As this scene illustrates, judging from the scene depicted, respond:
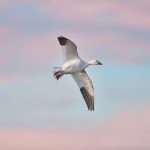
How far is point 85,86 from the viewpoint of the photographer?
53969 millimetres

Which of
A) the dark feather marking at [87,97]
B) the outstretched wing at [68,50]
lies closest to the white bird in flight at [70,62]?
the outstretched wing at [68,50]

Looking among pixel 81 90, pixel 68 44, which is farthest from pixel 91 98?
pixel 68 44

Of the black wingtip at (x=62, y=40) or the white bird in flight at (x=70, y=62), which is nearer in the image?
the black wingtip at (x=62, y=40)

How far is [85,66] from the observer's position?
51.1 metres

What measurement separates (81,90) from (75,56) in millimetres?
3617

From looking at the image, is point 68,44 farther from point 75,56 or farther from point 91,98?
point 91,98

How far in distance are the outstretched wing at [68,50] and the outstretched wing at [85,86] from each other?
251cm

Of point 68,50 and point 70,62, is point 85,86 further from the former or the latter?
point 68,50

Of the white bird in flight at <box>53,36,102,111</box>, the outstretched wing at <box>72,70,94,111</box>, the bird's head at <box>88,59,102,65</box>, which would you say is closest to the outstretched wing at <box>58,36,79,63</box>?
the white bird in flight at <box>53,36,102,111</box>

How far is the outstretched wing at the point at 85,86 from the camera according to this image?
53.5m

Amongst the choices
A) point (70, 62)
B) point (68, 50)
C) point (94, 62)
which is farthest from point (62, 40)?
point (94, 62)

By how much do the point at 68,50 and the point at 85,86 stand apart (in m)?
3.90

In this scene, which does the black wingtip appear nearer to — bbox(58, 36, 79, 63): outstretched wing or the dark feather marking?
bbox(58, 36, 79, 63): outstretched wing

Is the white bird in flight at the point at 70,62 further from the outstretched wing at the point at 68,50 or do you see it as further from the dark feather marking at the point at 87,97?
the dark feather marking at the point at 87,97
